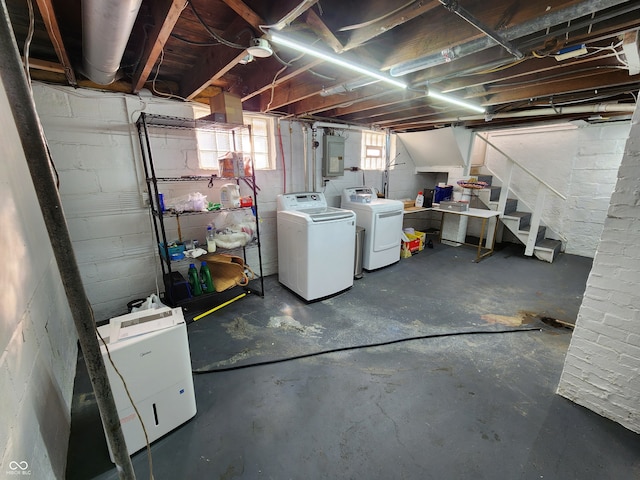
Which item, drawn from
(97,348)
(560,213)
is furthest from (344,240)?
(560,213)

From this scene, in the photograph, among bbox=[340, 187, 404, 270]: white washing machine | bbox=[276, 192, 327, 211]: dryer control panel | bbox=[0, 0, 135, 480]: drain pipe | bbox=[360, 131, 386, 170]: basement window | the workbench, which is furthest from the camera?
bbox=[360, 131, 386, 170]: basement window

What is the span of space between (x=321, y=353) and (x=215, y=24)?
7.52 feet

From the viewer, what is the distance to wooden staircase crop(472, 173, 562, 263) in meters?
4.09

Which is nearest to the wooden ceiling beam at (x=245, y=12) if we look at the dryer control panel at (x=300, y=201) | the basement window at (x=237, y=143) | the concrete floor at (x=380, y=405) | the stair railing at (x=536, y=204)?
the basement window at (x=237, y=143)

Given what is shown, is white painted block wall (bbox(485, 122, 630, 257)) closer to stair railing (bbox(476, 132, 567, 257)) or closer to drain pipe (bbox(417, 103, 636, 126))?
stair railing (bbox(476, 132, 567, 257))

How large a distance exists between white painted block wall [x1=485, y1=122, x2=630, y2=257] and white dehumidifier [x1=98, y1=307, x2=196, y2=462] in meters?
5.10

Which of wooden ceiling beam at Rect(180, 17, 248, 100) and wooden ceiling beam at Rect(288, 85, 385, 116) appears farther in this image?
wooden ceiling beam at Rect(288, 85, 385, 116)

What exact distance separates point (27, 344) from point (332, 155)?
3.31 meters

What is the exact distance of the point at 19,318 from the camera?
1023 mm

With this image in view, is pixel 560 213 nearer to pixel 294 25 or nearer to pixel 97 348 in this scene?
pixel 294 25

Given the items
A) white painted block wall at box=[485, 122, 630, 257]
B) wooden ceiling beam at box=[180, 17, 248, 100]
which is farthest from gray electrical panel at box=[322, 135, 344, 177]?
white painted block wall at box=[485, 122, 630, 257]

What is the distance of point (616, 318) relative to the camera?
4.72 ft

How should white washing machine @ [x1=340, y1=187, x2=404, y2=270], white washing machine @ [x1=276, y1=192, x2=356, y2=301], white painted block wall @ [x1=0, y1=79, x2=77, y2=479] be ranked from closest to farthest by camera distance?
1. white painted block wall @ [x1=0, y1=79, x2=77, y2=479]
2. white washing machine @ [x1=276, y1=192, x2=356, y2=301]
3. white washing machine @ [x1=340, y1=187, x2=404, y2=270]

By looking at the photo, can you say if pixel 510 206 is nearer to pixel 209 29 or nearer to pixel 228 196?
pixel 228 196
